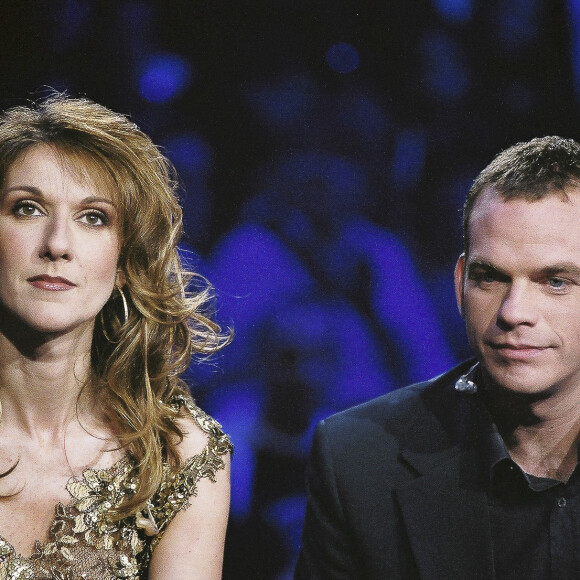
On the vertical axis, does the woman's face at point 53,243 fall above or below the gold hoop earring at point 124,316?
above

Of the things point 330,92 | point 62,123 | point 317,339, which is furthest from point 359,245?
point 62,123

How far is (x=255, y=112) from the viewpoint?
10.2 feet

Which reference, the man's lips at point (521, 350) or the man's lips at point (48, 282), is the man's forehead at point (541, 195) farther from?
the man's lips at point (48, 282)

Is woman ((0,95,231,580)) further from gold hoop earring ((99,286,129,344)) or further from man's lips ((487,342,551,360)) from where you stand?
man's lips ((487,342,551,360))

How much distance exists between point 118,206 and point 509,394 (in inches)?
42.2

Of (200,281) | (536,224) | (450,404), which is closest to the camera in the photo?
(536,224)

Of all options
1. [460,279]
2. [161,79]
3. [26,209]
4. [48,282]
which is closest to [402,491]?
[460,279]

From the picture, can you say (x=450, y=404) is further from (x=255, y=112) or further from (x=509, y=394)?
(x=255, y=112)

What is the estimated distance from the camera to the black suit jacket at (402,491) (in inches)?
80.4

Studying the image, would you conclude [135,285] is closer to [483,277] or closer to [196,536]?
[196,536]

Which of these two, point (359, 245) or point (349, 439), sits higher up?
point (359, 245)

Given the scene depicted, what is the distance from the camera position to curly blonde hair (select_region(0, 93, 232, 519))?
7.39 feet

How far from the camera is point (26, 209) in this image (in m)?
2.16

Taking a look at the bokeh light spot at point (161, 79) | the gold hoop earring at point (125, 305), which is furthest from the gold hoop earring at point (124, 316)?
the bokeh light spot at point (161, 79)
